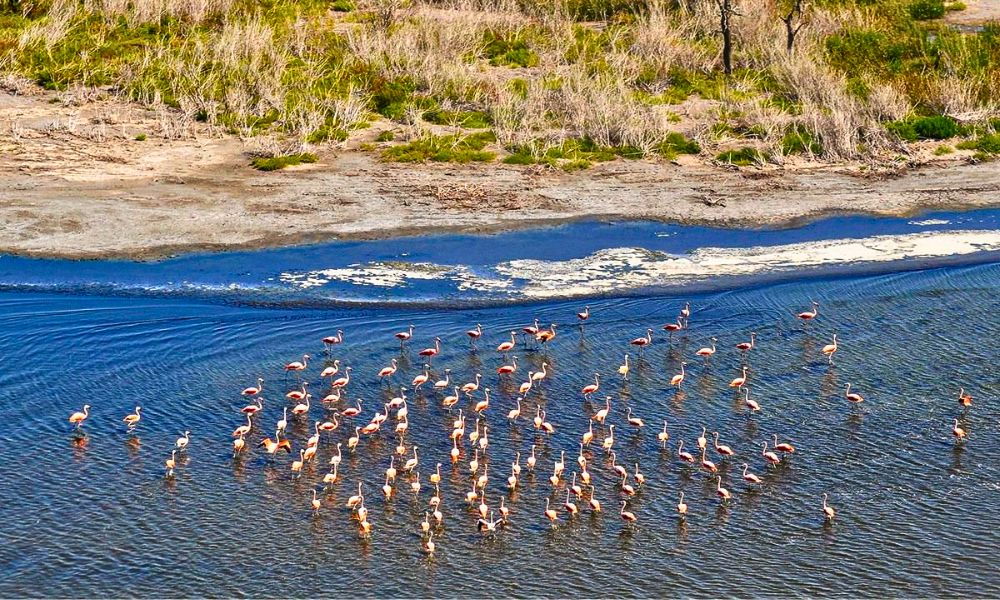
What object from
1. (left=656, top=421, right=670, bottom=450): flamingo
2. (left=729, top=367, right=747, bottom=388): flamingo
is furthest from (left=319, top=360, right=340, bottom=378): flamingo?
(left=729, top=367, right=747, bottom=388): flamingo

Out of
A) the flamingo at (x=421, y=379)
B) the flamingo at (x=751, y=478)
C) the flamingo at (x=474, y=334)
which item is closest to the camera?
the flamingo at (x=751, y=478)

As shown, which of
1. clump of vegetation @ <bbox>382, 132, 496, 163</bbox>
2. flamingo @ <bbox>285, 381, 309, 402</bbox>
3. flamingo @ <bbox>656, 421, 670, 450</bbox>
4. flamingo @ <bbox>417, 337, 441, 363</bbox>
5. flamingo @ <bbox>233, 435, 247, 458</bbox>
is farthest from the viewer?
clump of vegetation @ <bbox>382, 132, 496, 163</bbox>

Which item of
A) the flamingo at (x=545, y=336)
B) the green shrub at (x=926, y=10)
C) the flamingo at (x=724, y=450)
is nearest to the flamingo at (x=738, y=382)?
the flamingo at (x=724, y=450)

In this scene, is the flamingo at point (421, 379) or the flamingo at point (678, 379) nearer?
the flamingo at point (421, 379)

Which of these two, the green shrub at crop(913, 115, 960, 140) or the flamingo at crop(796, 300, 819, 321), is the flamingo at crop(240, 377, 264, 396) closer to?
the flamingo at crop(796, 300, 819, 321)

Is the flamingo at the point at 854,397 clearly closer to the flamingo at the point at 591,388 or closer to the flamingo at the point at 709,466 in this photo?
the flamingo at the point at 709,466

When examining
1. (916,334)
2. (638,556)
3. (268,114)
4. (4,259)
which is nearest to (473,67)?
(268,114)

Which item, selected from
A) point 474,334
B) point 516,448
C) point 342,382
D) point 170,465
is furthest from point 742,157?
point 170,465
